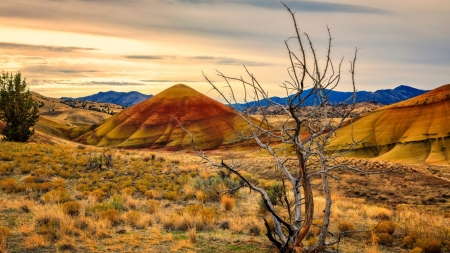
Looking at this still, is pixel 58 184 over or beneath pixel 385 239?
beneath

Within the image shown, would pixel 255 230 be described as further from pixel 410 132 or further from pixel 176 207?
→ pixel 410 132

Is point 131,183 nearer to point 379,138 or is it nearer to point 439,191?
point 439,191

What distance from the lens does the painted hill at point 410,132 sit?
47.1 meters

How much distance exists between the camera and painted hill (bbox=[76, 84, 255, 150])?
8381 centimetres

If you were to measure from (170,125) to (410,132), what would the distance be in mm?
60477

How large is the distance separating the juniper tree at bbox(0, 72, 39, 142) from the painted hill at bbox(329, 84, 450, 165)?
3905cm

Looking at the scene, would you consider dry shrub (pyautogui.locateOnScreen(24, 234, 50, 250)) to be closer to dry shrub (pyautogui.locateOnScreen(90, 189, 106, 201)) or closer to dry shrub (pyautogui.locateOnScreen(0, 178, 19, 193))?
dry shrub (pyautogui.locateOnScreen(90, 189, 106, 201))

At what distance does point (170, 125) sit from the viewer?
91125mm

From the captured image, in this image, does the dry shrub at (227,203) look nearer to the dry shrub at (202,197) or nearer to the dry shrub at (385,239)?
the dry shrub at (202,197)

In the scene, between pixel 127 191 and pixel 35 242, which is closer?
pixel 35 242

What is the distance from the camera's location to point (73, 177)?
18.1 meters

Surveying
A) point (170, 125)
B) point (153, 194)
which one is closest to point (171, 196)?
point (153, 194)

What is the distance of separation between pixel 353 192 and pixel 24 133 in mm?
30808

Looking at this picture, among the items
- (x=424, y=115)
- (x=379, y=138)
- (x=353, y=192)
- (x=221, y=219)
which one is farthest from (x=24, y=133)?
(x=424, y=115)
